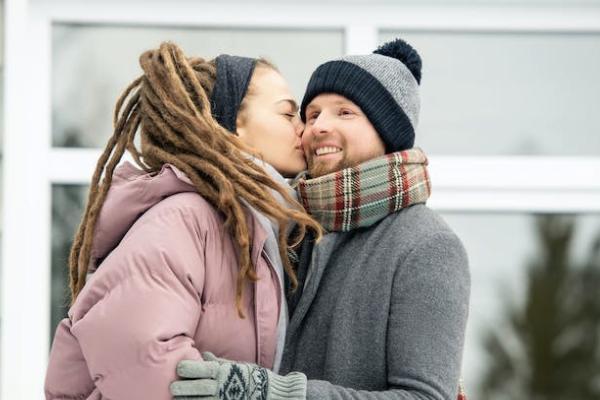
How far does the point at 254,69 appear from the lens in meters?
2.43

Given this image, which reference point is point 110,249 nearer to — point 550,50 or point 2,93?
point 2,93

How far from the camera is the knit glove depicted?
6.53 feet

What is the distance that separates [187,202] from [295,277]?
1.04 ft

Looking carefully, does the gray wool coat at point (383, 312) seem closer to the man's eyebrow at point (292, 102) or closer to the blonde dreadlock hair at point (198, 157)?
the blonde dreadlock hair at point (198, 157)

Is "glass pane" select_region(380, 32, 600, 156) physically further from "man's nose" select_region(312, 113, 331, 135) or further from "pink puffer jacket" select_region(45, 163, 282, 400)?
"pink puffer jacket" select_region(45, 163, 282, 400)

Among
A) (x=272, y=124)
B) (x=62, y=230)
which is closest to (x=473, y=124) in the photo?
(x=62, y=230)

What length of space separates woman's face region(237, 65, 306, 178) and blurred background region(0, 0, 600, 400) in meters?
1.85

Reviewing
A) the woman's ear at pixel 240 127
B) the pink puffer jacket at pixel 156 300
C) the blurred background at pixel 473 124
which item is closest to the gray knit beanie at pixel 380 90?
the woman's ear at pixel 240 127

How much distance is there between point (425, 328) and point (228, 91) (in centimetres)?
67

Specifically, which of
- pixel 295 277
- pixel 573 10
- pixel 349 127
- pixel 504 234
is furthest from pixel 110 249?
pixel 573 10

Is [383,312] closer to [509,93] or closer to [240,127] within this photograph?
[240,127]

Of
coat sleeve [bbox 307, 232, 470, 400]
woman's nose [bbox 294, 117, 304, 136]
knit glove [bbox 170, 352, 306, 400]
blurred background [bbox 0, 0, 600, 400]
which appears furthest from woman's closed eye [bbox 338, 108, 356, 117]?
blurred background [bbox 0, 0, 600, 400]

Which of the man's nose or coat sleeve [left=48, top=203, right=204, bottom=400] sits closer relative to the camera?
coat sleeve [left=48, top=203, right=204, bottom=400]

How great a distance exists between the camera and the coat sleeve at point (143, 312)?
199cm
